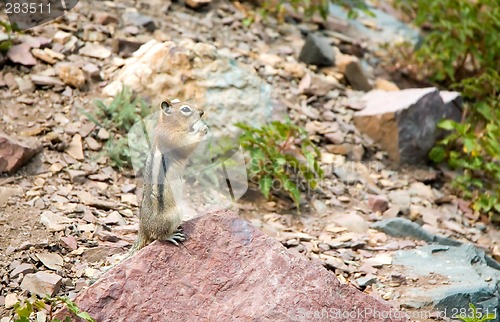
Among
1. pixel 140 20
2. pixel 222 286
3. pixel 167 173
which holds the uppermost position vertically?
pixel 167 173

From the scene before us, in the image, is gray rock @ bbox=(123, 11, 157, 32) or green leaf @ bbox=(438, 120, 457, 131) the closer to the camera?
green leaf @ bbox=(438, 120, 457, 131)

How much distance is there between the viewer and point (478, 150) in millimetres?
7258

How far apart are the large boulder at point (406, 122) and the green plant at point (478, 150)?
174 millimetres

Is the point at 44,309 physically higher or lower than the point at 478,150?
higher

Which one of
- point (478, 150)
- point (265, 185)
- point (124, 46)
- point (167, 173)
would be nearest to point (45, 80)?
point (124, 46)

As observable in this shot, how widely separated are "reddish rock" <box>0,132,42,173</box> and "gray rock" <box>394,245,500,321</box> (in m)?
3.02

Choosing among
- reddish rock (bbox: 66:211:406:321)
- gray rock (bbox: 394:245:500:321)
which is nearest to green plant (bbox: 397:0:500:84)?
gray rock (bbox: 394:245:500:321)

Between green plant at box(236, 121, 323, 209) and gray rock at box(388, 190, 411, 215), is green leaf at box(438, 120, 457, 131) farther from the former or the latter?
green plant at box(236, 121, 323, 209)

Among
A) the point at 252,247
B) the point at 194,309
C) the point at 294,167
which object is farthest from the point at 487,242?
the point at 194,309

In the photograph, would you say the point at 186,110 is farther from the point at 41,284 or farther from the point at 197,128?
the point at 41,284

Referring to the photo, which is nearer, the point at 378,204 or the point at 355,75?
the point at 378,204

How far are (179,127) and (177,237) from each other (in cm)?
73

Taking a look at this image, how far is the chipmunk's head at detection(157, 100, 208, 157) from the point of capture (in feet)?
15.3

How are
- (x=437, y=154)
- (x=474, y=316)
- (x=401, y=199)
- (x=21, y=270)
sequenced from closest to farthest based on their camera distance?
1. (x=474, y=316)
2. (x=21, y=270)
3. (x=401, y=199)
4. (x=437, y=154)
